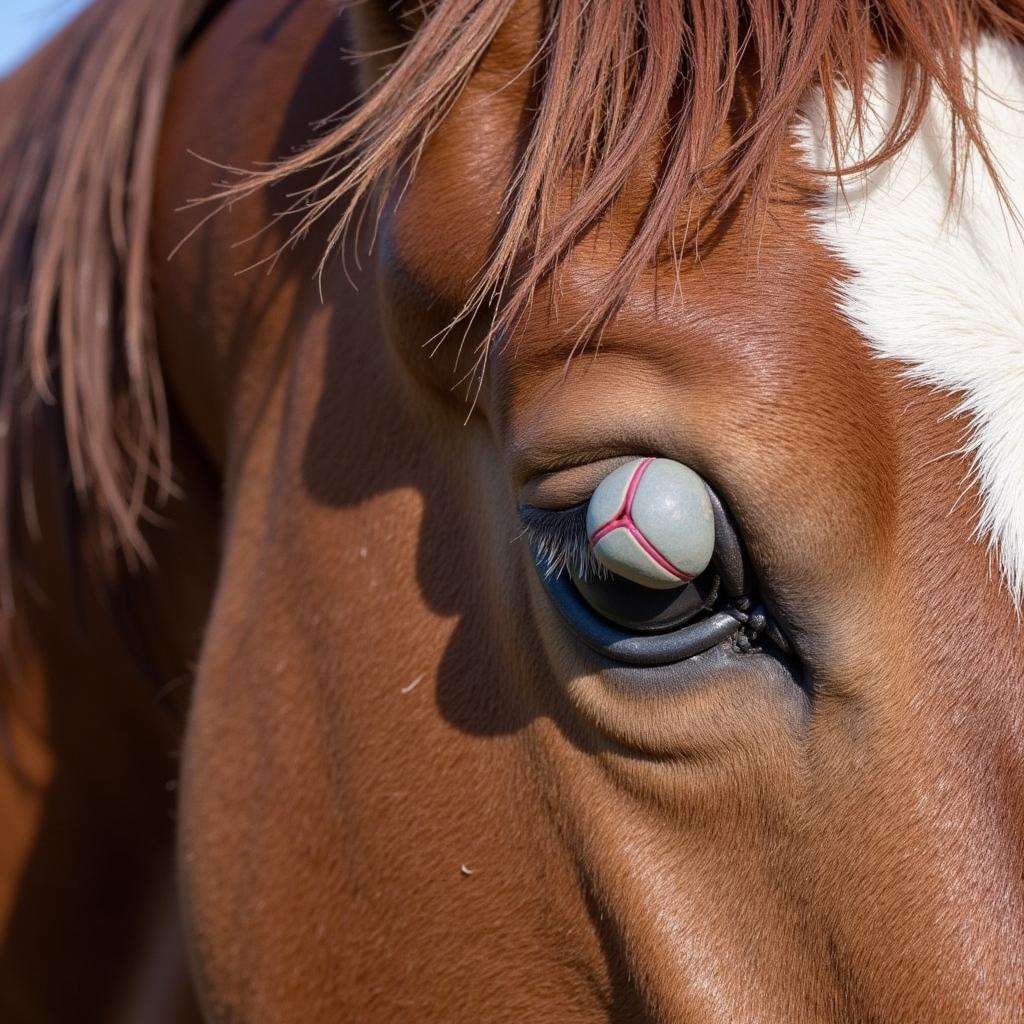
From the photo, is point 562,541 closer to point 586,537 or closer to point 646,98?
point 586,537

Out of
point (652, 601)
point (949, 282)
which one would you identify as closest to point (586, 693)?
point (652, 601)

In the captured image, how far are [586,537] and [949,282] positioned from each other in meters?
0.31

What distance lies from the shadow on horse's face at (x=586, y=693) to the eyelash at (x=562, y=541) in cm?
2

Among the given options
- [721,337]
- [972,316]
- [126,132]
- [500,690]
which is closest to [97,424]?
[126,132]

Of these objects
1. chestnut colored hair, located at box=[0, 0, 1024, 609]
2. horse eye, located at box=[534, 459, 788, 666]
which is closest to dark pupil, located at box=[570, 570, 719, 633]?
horse eye, located at box=[534, 459, 788, 666]

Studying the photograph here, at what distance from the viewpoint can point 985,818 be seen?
82 centimetres

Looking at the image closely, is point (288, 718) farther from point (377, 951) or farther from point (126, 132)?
point (126, 132)

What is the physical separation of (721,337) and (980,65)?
33cm

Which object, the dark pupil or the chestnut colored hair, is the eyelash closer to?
the dark pupil

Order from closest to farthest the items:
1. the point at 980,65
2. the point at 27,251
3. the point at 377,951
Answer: the point at 980,65 → the point at 377,951 → the point at 27,251

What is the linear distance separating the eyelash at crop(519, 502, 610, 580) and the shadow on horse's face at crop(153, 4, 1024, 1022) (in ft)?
0.06

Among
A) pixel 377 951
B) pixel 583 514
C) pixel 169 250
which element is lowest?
pixel 377 951

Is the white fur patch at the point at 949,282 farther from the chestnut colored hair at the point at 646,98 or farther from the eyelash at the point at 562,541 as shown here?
the eyelash at the point at 562,541

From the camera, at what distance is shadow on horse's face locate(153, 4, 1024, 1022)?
0.83 metres
